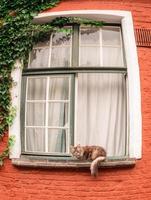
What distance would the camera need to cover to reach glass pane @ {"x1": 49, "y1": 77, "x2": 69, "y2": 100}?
30.6 feet

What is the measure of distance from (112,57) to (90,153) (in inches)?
77.2

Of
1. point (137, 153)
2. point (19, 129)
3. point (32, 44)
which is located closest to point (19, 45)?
point (32, 44)

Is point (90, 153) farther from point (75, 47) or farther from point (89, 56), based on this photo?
point (75, 47)

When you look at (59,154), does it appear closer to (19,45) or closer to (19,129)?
(19,129)

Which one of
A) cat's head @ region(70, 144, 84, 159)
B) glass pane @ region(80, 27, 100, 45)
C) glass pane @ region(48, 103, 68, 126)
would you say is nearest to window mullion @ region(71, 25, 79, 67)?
glass pane @ region(80, 27, 100, 45)

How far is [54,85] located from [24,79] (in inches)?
23.3

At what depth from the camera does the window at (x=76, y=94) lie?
30.0 ft

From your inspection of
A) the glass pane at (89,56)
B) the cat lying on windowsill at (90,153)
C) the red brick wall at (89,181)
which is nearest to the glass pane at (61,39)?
the glass pane at (89,56)

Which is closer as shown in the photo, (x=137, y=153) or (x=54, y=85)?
(x=137, y=153)

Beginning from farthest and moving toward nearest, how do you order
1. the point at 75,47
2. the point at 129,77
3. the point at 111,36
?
the point at 111,36, the point at 75,47, the point at 129,77

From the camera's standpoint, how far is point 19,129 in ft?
30.1

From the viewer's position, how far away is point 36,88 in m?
9.48


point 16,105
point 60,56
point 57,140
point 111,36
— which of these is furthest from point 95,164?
point 111,36

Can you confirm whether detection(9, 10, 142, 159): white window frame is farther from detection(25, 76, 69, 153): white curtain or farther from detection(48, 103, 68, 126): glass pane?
detection(48, 103, 68, 126): glass pane
